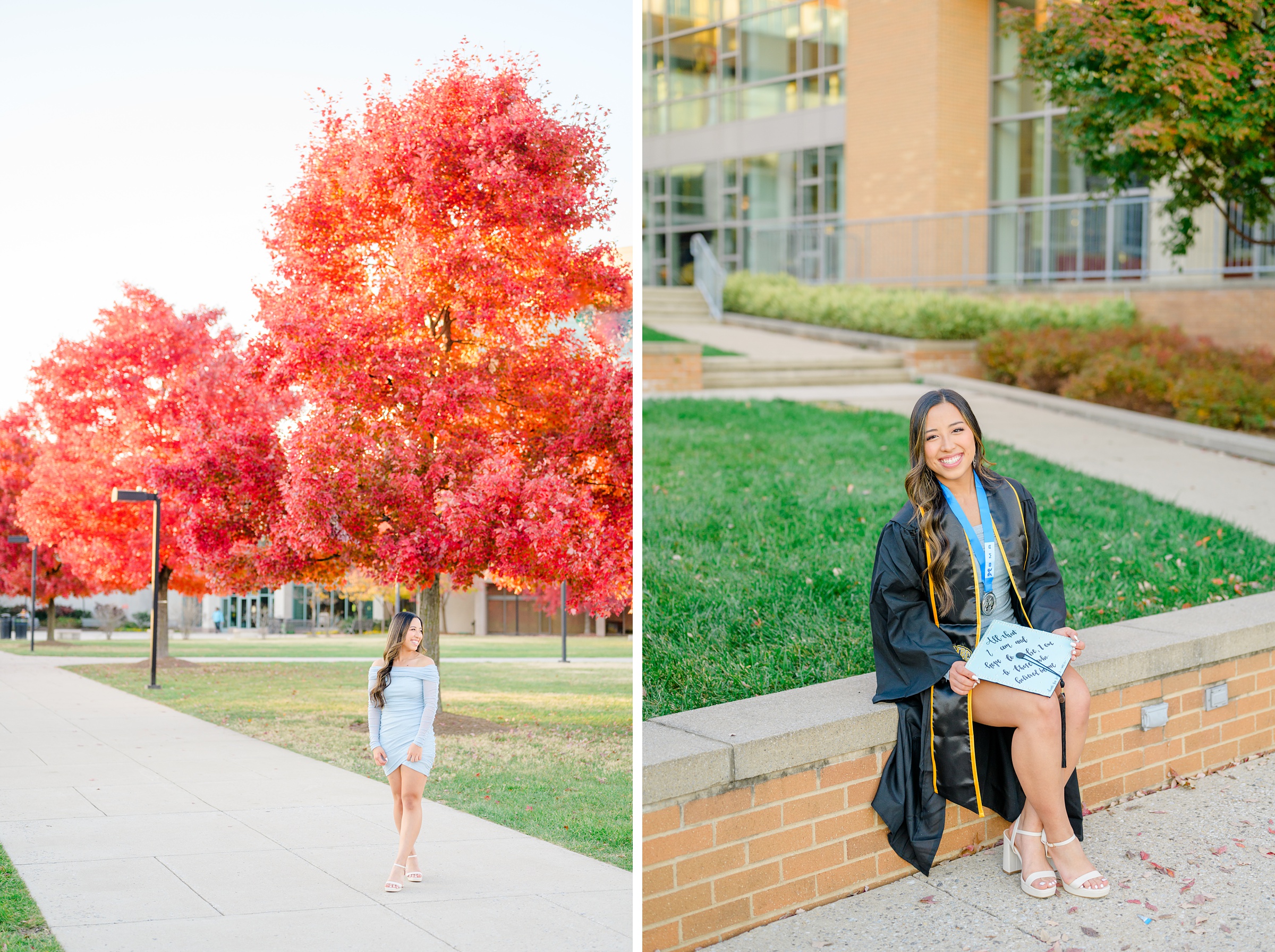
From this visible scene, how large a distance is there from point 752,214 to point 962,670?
23.2 m

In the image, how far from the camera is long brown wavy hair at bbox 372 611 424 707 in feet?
14.9

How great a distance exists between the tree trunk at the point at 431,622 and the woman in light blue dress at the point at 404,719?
1.78 metres

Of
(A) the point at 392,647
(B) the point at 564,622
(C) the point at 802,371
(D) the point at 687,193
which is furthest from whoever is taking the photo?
(D) the point at 687,193

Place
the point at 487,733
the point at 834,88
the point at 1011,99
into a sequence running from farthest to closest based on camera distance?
the point at 834,88 < the point at 1011,99 < the point at 487,733

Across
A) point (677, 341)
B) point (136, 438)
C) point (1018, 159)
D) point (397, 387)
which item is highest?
point (1018, 159)

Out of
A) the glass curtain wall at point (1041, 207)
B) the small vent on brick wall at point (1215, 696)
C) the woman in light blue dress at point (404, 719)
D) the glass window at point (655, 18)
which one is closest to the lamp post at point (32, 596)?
the woman in light blue dress at point (404, 719)

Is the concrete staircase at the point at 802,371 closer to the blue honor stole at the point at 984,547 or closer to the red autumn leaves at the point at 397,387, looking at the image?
the red autumn leaves at the point at 397,387

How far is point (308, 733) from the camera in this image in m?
5.70

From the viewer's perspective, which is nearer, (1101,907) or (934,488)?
(1101,907)

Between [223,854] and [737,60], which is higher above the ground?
[737,60]

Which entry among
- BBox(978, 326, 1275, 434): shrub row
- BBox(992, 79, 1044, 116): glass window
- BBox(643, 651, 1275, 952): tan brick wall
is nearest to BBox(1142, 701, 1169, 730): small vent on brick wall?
BBox(643, 651, 1275, 952): tan brick wall

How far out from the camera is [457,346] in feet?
22.4

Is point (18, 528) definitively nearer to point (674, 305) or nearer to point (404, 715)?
point (404, 715)

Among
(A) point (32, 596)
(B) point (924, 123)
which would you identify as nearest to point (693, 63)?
(B) point (924, 123)
